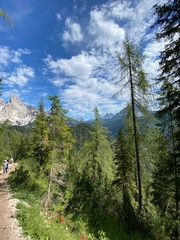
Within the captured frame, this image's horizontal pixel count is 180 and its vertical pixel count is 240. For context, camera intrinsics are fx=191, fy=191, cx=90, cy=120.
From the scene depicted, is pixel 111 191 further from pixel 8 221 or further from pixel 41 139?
pixel 8 221

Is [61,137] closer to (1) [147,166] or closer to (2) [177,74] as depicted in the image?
(1) [147,166]

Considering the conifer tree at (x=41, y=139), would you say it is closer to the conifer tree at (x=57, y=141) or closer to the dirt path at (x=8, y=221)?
the conifer tree at (x=57, y=141)

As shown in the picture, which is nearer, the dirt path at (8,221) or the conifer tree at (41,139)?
the dirt path at (8,221)

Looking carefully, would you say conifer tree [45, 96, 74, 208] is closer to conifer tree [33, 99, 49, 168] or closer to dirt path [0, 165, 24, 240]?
conifer tree [33, 99, 49, 168]

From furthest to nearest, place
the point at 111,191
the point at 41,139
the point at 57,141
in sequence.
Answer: the point at 111,191 < the point at 41,139 < the point at 57,141

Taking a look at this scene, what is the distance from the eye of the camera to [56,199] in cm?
1249

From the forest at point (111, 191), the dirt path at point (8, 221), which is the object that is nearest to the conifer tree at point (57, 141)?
the forest at point (111, 191)

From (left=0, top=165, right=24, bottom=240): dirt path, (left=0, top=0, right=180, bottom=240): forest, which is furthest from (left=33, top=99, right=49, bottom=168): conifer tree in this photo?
(left=0, top=165, right=24, bottom=240): dirt path

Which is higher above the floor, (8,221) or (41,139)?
(41,139)

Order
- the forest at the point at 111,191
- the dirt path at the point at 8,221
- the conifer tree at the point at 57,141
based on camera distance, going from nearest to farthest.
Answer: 1. the dirt path at the point at 8,221
2. the forest at the point at 111,191
3. the conifer tree at the point at 57,141

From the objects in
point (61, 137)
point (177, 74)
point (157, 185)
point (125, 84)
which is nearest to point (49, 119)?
point (61, 137)

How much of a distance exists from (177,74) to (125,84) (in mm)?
5715

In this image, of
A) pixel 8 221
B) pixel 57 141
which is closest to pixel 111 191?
pixel 57 141

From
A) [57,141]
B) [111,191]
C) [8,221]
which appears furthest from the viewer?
[111,191]
